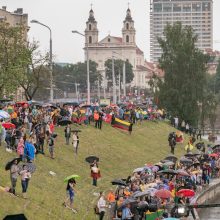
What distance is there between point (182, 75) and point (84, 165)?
1888 inches

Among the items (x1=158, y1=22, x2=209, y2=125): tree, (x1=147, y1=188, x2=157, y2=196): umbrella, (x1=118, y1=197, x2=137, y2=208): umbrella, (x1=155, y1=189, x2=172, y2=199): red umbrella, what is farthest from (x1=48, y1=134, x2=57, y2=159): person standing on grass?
(x1=158, y1=22, x2=209, y2=125): tree

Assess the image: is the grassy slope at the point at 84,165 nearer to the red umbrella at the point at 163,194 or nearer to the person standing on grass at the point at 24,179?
the person standing on grass at the point at 24,179

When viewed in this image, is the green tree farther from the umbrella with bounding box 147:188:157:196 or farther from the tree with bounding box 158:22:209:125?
the tree with bounding box 158:22:209:125

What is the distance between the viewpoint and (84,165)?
44.5 meters

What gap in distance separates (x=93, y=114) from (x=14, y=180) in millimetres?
27299

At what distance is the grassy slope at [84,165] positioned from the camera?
1219 inches

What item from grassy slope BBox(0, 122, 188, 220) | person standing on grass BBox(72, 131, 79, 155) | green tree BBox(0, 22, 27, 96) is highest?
green tree BBox(0, 22, 27, 96)

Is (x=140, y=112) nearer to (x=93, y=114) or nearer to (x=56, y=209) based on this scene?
(x=93, y=114)

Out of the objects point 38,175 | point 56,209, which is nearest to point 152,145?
point 38,175

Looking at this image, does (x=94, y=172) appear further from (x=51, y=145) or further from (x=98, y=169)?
(x=51, y=145)

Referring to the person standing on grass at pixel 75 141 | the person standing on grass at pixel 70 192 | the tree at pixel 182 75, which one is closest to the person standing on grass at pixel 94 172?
the person standing on grass at pixel 70 192

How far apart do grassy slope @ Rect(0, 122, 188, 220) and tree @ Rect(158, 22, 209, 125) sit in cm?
1662

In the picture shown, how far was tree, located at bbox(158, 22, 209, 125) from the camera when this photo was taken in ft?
296

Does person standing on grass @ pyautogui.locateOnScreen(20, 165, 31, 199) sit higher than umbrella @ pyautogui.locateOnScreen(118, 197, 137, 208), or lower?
higher
